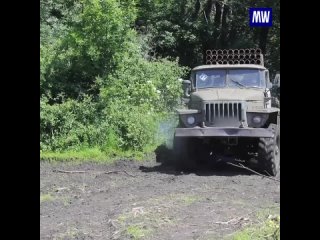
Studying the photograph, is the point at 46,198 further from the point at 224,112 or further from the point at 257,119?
the point at 257,119

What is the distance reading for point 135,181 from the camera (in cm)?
967

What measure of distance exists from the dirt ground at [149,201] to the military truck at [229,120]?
379 millimetres

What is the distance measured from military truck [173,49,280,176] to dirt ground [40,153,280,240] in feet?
1.24

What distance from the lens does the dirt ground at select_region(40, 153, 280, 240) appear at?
6.15m

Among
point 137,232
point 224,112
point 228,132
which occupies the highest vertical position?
point 224,112

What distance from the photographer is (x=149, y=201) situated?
7.69 metres

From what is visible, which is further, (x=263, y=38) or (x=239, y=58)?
(x=263, y=38)

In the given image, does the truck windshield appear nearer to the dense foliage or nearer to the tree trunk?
the dense foliage

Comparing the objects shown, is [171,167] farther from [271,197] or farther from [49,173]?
[271,197]

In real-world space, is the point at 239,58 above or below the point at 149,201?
above

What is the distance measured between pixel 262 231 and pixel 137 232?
134 cm

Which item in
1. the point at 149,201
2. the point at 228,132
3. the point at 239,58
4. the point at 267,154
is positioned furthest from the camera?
the point at 239,58

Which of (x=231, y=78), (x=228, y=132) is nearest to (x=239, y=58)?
(x=231, y=78)
